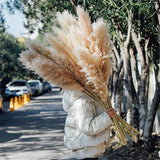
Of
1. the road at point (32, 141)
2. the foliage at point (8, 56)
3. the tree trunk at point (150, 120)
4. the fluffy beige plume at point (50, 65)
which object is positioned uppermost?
the foliage at point (8, 56)

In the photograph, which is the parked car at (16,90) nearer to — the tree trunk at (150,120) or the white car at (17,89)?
the white car at (17,89)

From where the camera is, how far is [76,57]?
117 inches

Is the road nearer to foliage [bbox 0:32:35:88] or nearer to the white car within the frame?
the white car

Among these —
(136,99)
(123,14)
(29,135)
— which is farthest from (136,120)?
(29,135)

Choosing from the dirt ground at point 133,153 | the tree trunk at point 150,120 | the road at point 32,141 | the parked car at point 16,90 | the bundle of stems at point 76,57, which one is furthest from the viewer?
the parked car at point 16,90

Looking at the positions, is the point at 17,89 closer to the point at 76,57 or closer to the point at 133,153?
the point at 133,153

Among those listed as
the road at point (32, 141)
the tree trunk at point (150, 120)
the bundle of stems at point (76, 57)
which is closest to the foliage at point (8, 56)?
the road at point (32, 141)

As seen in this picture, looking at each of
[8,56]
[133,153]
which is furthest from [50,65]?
[8,56]

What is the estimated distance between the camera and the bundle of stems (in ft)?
9.66

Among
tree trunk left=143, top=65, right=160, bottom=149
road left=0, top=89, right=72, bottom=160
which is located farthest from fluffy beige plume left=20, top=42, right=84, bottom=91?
road left=0, top=89, right=72, bottom=160

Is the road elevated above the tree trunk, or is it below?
below

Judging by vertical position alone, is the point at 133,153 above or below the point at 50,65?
below

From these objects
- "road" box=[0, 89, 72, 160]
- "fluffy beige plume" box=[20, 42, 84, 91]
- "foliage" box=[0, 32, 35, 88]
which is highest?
"foliage" box=[0, 32, 35, 88]

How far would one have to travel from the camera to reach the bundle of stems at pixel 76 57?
2945 mm
